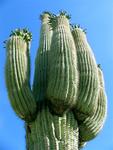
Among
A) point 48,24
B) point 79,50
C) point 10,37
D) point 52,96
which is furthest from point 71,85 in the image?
point 48,24

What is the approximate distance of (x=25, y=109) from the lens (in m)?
10.5

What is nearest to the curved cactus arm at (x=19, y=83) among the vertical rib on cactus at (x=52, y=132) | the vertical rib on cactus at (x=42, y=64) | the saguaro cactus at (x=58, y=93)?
the saguaro cactus at (x=58, y=93)

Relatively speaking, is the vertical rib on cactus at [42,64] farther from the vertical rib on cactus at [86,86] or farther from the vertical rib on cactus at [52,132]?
the vertical rib on cactus at [86,86]

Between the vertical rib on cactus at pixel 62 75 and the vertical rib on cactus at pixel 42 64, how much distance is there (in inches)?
12.9

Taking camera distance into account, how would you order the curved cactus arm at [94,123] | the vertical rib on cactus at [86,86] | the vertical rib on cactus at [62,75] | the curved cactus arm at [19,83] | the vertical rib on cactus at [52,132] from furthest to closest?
the curved cactus arm at [94,123], the vertical rib on cactus at [86,86], the curved cactus arm at [19,83], the vertical rib on cactus at [62,75], the vertical rib on cactus at [52,132]

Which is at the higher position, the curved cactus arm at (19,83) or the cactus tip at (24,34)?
the cactus tip at (24,34)

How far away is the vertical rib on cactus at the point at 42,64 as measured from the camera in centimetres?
1111

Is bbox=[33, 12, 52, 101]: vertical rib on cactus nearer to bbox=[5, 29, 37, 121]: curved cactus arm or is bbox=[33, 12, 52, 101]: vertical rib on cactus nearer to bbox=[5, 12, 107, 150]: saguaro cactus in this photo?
bbox=[5, 12, 107, 150]: saguaro cactus

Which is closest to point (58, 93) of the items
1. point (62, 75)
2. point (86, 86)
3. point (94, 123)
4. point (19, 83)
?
point (62, 75)

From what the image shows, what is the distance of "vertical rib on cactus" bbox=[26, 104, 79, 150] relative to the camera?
10211 mm

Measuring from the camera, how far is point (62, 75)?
10.3 meters

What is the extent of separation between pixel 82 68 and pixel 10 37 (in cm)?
176

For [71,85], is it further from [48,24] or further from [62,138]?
[48,24]

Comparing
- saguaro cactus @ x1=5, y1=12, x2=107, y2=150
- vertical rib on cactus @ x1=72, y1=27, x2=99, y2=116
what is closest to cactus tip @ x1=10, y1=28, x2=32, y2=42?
saguaro cactus @ x1=5, y1=12, x2=107, y2=150
